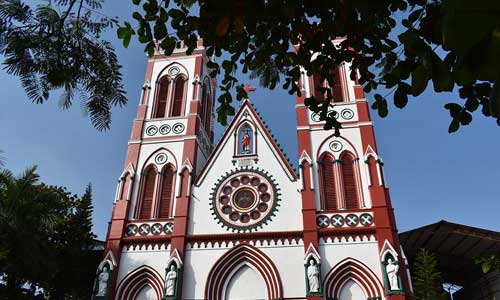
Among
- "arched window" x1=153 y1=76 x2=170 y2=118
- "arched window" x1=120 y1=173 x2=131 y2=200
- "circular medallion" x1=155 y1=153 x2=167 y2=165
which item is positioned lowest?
"arched window" x1=120 y1=173 x2=131 y2=200

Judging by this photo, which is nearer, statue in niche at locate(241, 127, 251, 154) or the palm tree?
the palm tree

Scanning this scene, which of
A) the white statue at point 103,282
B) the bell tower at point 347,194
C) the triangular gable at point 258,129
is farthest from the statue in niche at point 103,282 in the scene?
the bell tower at point 347,194

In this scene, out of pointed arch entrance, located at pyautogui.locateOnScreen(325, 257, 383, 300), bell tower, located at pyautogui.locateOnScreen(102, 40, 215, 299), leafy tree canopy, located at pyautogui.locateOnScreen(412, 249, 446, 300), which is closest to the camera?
pointed arch entrance, located at pyautogui.locateOnScreen(325, 257, 383, 300)

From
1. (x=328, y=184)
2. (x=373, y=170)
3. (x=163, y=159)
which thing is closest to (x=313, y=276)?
(x=328, y=184)

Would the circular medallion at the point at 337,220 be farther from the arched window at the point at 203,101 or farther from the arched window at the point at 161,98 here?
the arched window at the point at 161,98

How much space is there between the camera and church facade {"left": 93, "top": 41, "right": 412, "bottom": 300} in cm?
1553

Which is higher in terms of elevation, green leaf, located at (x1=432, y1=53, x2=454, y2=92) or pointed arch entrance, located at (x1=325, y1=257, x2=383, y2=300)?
pointed arch entrance, located at (x1=325, y1=257, x2=383, y2=300)

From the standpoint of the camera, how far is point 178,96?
22.1m

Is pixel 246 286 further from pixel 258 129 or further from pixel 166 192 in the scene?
pixel 258 129

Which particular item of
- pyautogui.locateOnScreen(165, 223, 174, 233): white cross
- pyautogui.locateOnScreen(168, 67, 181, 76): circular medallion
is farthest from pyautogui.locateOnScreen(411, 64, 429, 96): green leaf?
pyautogui.locateOnScreen(168, 67, 181, 76): circular medallion

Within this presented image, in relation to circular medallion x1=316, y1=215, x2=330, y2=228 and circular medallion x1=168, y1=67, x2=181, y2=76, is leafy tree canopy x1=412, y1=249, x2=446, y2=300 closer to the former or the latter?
circular medallion x1=316, y1=215, x2=330, y2=228

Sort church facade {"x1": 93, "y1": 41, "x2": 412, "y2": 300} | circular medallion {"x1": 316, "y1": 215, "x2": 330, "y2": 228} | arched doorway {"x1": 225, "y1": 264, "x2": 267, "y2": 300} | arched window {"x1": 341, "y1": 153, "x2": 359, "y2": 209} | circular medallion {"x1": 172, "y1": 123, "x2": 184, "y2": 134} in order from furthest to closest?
circular medallion {"x1": 172, "y1": 123, "x2": 184, "y2": 134} < arched window {"x1": 341, "y1": 153, "x2": 359, "y2": 209} < circular medallion {"x1": 316, "y1": 215, "x2": 330, "y2": 228} < arched doorway {"x1": 225, "y1": 264, "x2": 267, "y2": 300} < church facade {"x1": 93, "y1": 41, "x2": 412, "y2": 300}

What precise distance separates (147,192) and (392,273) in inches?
449

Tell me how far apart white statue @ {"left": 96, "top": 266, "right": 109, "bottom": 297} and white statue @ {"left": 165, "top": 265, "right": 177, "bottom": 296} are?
260cm
